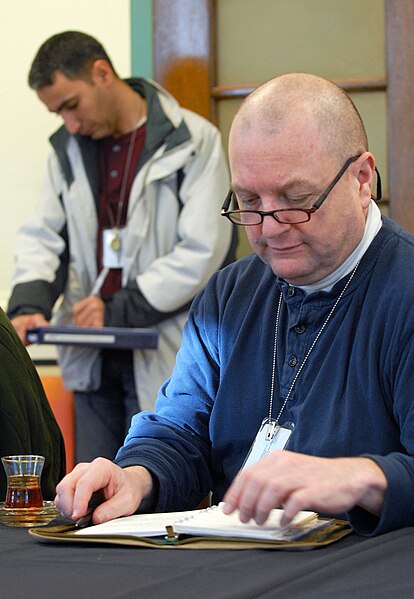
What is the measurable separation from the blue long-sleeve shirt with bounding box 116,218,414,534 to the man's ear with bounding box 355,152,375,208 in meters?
0.07

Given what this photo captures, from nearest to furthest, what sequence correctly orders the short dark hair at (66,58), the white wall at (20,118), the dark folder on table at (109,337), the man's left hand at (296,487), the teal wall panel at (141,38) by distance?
the man's left hand at (296,487), the dark folder on table at (109,337), the short dark hair at (66,58), the teal wall panel at (141,38), the white wall at (20,118)

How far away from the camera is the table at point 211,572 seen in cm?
103

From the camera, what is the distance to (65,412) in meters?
3.86

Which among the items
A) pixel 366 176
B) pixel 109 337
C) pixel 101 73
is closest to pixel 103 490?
pixel 366 176

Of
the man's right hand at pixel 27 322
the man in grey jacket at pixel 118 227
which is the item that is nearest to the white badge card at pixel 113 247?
the man in grey jacket at pixel 118 227

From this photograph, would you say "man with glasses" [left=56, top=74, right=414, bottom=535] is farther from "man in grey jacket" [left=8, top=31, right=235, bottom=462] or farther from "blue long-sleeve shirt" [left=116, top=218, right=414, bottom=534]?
"man in grey jacket" [left=8, top=31, right=235, bottom=462]

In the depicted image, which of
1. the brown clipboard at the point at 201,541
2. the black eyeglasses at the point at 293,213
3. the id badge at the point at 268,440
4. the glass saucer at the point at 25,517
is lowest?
the glass saucer at the point at 25,517

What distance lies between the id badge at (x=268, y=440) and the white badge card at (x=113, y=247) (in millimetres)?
2179

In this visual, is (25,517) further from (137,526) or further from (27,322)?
(27,322)

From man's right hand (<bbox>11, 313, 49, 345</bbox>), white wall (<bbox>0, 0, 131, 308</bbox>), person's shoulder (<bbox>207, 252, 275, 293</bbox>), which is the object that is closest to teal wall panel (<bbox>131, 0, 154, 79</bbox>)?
white wall (<bbox>0, 0, 131, 308</bbox>)

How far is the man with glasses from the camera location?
1545 mm

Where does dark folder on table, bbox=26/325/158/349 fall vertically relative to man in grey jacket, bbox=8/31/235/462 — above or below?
below

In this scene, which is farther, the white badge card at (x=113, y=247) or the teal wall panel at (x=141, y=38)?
the teal wall panel at (x=141, y=38)

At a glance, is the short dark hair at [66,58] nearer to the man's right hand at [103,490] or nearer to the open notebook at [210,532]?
the man's right hand at [103,490]
